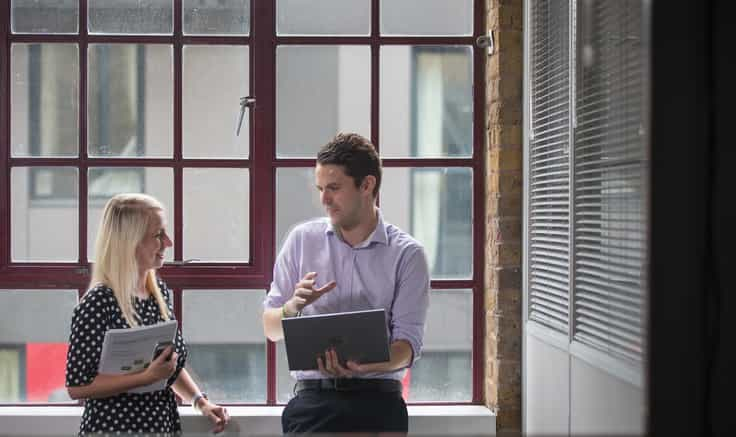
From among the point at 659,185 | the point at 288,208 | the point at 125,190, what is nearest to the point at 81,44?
the point at 125,190

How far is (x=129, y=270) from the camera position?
297 centimetres

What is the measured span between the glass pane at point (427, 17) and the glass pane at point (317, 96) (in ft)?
0.54

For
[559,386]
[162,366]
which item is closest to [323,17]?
[162,366]

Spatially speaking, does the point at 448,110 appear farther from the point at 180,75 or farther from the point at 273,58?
the point at 180,75

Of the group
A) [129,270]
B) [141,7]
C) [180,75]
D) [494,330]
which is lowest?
[494,330]

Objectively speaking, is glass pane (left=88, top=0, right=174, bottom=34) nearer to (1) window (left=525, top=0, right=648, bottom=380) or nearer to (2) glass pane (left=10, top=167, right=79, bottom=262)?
(2) glass pane (left=10, top=167, right=79, bottom=262)

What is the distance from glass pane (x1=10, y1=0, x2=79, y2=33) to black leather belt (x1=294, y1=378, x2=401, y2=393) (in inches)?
72.6

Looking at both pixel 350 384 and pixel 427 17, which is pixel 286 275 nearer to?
pixel 350 384

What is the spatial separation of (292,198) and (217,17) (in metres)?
0.82

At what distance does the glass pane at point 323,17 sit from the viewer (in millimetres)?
3785

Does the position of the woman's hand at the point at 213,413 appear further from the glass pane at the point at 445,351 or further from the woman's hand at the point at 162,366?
the glass pane at the point at 445,351

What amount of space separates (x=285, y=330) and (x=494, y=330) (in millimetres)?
1123

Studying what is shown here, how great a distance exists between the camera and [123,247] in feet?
9.75

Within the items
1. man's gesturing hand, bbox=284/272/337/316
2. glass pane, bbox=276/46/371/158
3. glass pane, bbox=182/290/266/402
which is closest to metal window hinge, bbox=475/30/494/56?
glass pane, bbox=276/46/371/158
